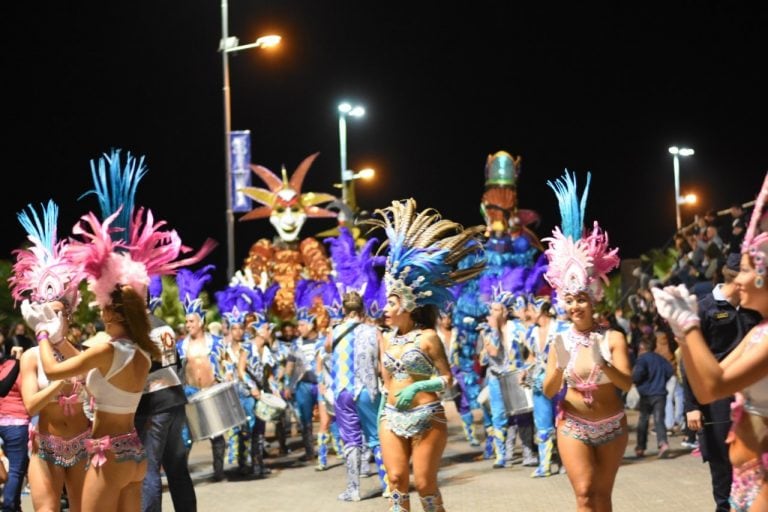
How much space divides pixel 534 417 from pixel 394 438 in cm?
482

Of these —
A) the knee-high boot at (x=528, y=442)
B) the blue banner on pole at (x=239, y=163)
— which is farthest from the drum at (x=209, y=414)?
the blue banner on pole at (x=239, y=163)

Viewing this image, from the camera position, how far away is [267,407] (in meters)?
13.1

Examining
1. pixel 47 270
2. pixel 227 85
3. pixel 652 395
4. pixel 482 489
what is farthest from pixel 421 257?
pixel 227 85

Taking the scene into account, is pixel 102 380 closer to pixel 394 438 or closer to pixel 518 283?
pixel 394 438

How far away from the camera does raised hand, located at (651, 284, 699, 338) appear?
14.2 feet

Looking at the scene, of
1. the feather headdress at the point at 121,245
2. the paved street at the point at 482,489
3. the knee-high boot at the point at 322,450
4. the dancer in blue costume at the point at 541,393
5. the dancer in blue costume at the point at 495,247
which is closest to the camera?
the feather headdress at the point at 121,245

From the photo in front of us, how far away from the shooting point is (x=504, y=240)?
2089 cm

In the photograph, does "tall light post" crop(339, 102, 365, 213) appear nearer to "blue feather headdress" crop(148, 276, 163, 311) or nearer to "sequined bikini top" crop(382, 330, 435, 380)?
"blue feather headdress" crop(148, 276, 163, 311)

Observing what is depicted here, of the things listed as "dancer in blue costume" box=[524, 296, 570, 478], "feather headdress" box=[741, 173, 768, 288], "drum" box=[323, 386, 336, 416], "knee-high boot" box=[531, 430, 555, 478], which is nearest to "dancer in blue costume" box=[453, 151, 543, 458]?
"drum" box=[323, 386, 336, 416]

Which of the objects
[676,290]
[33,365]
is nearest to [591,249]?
[676,290]

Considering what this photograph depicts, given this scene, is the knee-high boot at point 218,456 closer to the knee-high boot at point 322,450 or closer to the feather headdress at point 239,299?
the knee-high boot at point 322,450

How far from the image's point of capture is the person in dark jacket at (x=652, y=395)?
13039 mm

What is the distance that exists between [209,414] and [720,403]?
486 centimetres

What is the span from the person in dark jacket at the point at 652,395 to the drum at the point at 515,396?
2.08 meters
